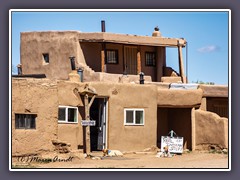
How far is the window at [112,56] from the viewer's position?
3516cm

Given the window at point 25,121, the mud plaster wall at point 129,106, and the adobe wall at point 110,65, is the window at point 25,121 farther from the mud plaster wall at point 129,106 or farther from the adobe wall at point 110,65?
the adobe wall at point 110,65

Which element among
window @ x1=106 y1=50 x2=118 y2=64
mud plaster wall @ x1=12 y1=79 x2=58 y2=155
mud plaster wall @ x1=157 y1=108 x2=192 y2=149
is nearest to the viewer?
mud plaster wall @ x1=12 y1=79 x2=58 y2=155

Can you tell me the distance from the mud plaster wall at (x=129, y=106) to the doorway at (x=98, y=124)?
27cm

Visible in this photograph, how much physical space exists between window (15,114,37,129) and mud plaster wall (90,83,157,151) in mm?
3566

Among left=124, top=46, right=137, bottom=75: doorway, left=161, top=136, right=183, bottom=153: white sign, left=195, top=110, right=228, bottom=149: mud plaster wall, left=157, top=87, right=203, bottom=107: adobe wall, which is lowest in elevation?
left=161, top=136, right=183, bottom=153: white sign

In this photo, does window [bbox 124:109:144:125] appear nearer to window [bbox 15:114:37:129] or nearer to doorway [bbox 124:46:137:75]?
window [bbox 15:114:37:129]

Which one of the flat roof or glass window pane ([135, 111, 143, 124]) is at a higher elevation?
the flat roof

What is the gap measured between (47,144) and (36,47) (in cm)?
947

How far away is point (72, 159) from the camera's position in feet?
85.0

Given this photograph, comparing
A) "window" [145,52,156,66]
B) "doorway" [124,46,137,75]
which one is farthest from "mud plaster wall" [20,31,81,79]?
"window" [145,52,156,66]

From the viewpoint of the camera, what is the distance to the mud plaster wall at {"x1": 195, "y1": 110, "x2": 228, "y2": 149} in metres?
30.1
